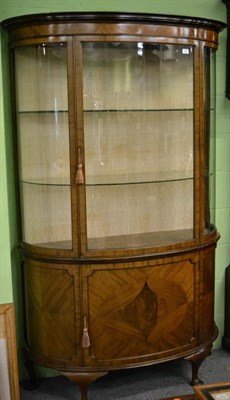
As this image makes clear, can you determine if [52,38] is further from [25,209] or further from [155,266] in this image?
[155,266]

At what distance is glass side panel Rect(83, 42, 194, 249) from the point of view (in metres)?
2.52

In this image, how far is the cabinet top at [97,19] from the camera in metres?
2.28

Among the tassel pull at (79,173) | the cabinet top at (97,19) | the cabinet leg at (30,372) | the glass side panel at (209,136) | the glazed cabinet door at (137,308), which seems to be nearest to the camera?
the cabinet top at (97,19)

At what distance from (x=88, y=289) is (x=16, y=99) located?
1.02 m

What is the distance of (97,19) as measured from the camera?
2295mm

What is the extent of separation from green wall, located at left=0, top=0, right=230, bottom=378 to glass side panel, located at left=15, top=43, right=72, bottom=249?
0.11 m

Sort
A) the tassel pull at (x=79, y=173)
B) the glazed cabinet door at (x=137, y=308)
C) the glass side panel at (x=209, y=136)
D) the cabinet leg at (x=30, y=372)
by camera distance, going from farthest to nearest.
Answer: the cabinet leg at (x=30, y=372)
the glass side panel at (x=209, y=136)
the glazed cabinet door at (x=137, y=308)
the tassel pull at (x=79, y=173)

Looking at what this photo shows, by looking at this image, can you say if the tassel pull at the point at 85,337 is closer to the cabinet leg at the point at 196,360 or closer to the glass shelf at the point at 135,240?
the glass shelf at the point at 135,240

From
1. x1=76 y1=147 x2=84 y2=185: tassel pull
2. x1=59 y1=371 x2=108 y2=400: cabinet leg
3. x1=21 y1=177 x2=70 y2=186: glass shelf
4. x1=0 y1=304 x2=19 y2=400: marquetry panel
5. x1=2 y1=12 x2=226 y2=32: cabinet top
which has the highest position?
x1=2 y1=12 x2=226 y2=32: cabinet top

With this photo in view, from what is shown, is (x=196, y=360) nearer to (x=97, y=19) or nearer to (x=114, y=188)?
(x=114, y=188)

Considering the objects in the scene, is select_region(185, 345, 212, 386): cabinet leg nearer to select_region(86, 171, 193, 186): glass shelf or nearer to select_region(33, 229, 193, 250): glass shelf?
select_region(33, 229, 193, 250): glass shelf

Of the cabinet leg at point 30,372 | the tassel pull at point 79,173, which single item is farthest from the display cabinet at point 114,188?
the cabinet leg at point 30,372

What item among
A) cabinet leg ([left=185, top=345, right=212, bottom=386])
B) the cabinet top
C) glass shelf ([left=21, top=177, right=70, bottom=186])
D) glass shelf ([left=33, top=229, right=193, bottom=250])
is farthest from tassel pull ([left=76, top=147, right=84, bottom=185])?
cabinet leg ([left=185, top=345, right=212, bottom=386])

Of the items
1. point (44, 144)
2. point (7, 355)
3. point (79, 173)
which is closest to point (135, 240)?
point (79, 173)
